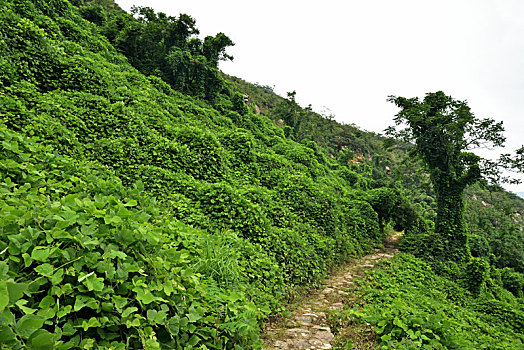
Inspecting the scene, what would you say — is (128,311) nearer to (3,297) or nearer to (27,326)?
(27,326)

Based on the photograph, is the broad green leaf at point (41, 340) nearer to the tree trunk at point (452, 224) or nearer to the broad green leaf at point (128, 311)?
the broad green leaf at point (128, 311)

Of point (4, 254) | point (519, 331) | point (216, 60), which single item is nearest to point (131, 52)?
point (216, 60)

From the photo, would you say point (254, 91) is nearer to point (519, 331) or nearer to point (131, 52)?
point (131, 52)

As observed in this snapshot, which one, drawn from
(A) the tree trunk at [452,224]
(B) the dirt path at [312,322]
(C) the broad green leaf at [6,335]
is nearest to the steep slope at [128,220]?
(C) the broad green leaf at [6,335]

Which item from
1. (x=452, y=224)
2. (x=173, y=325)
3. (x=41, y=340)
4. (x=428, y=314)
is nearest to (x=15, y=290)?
(x=41, y=340)

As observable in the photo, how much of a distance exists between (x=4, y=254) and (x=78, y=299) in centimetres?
47

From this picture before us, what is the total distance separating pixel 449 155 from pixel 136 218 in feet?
48.1

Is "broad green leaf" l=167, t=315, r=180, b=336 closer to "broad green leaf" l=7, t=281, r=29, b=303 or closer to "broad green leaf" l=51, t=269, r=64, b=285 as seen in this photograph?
"broad green leaf" l=51, t=269, r=64, b=285

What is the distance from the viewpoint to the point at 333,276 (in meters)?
6.77

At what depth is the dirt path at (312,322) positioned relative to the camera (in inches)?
131

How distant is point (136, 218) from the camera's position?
2137mm

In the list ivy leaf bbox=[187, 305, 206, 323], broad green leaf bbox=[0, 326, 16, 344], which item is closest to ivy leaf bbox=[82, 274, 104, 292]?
broad green leaf bbox=[0, 326, 16, 344]

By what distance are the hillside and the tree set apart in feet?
4.76

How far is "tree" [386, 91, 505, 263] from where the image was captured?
11.6 metres
